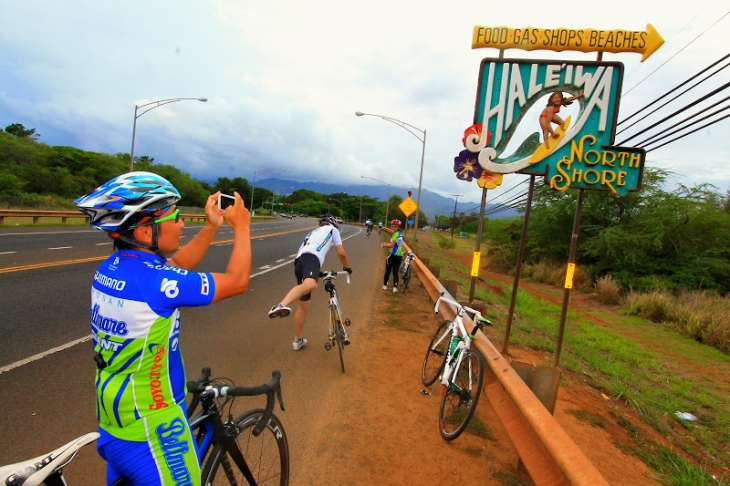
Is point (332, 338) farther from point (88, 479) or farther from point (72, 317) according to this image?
point (72, 317)

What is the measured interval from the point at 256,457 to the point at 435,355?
2960 millimetres

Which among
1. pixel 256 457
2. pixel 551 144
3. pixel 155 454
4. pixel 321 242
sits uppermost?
pixel 551 144

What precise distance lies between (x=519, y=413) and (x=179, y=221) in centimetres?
282

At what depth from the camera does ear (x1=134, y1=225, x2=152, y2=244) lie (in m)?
1.82

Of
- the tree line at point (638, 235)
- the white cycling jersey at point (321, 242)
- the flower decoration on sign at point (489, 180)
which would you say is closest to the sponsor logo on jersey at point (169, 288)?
the white cycling jersey at point (321, 242)

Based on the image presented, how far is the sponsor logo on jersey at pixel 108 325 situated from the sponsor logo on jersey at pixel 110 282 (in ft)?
0.31

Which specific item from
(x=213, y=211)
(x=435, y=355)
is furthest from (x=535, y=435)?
(x=435, y=355)

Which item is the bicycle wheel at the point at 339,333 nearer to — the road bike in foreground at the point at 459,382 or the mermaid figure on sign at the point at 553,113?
the road bike in foreground at the point at 459,382

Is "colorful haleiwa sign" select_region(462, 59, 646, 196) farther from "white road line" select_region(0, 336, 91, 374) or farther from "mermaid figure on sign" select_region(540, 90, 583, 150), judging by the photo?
"white road line" select_region(0, 336, 91, 374)

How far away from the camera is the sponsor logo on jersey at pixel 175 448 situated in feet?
5.86

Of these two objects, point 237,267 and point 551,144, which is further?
point 551,144

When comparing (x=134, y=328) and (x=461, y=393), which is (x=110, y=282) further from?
(x=461, y=393)

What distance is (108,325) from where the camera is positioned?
5.62 ft

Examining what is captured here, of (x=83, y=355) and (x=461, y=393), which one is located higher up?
(x=461, y=393)
